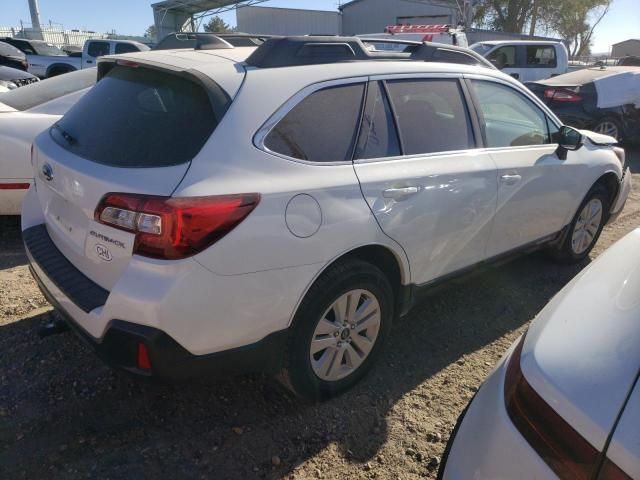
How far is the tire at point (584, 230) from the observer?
4305 mm

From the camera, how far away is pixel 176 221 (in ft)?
6.38

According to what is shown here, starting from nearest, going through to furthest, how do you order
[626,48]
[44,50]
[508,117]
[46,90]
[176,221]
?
1. [176,221]
2. [508,117]
3. [46,90]
4. [44,50]
5. [626,48]

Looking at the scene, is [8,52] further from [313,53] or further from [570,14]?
[570,14]

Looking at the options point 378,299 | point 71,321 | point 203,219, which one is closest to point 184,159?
point 203,219

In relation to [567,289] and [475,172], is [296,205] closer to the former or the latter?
[567,289]

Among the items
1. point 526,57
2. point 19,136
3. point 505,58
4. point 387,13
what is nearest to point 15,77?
point 19,136

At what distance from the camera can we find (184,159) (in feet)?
6.81

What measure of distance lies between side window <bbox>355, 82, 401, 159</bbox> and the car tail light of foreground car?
4.65 feet

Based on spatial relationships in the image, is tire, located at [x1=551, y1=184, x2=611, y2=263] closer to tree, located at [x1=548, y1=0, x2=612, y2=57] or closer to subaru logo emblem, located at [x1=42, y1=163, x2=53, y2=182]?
subaru logo emblem, located at [x1=42, y1=163, x2=53, y2=182]

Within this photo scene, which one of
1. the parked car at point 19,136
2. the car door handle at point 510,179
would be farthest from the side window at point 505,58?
the parked car at point 19,136

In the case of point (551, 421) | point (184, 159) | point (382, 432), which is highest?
point (184, 159)

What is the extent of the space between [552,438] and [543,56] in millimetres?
14875

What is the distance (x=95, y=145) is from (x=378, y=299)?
5.12 feet

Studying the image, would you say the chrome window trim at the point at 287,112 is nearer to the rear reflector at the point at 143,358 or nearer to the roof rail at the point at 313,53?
the roof rail at the point at 313,53
